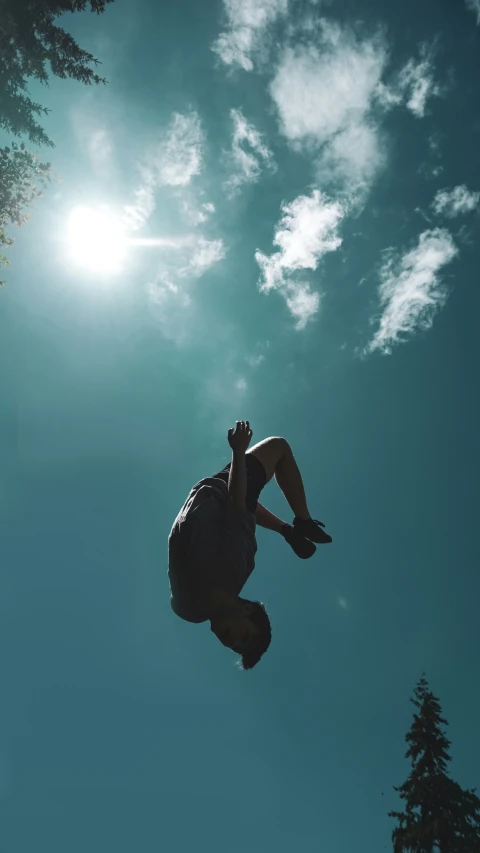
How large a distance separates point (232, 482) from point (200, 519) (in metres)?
0.37

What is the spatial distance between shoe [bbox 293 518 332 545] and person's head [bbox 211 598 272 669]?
3.18 ft

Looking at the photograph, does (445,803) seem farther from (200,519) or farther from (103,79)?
(103,79)

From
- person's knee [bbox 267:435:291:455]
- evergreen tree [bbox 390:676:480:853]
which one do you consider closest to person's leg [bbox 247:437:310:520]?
person's knee [bbox 267:435:291:455]

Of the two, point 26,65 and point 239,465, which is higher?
point 26,65

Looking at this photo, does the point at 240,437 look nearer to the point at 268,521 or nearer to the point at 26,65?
the point at 268,521

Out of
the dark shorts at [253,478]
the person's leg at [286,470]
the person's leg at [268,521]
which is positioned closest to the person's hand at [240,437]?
the dark shorts at [253,478]

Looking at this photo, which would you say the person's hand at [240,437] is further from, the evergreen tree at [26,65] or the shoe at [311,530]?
the evergreen tree at [26,65]

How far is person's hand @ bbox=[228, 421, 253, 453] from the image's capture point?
2746 mm

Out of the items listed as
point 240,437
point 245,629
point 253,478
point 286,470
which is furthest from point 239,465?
point 245,629

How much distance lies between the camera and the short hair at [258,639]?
2635mm

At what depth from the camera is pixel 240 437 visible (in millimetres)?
2779

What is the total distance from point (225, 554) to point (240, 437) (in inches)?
33.3

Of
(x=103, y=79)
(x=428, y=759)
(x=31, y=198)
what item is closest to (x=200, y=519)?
(x=428, y=759)

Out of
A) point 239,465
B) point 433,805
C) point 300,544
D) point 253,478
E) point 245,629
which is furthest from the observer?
point 433,805
